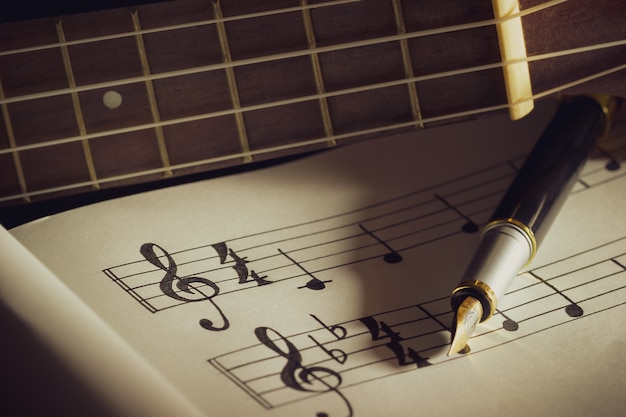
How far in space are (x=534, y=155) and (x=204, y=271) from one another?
273mm

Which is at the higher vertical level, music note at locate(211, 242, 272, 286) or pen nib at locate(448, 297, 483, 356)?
music note at locate(211, 242, 272, 286)

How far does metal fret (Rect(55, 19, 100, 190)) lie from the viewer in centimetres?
59

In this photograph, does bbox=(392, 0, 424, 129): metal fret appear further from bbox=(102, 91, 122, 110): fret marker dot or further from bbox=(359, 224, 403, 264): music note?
bbox=(102, 91, 122, 110): fret marker dot

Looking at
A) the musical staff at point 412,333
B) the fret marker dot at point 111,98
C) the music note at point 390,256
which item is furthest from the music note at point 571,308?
the fret marker dot at point 111,98

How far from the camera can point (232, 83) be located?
1.99ft

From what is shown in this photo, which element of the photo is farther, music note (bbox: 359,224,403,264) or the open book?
music note (bbox: 359,224,403,264)

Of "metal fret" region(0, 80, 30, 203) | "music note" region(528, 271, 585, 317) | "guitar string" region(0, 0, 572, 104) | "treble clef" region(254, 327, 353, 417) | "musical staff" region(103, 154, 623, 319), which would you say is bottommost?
"music note" region(528, 271, 585, 317)

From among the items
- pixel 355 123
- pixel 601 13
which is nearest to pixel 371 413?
pixel 355 123

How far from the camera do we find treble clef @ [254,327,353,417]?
0.50 m

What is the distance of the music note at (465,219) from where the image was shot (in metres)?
0.64

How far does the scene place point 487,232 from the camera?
58cm

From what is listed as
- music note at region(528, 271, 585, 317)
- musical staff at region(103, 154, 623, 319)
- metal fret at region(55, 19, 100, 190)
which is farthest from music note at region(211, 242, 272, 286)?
music note at region(528, 271, 585, 317)

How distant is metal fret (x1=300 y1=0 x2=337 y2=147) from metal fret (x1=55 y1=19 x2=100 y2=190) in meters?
0.18

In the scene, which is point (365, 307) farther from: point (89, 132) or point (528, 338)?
point (89, 132)
